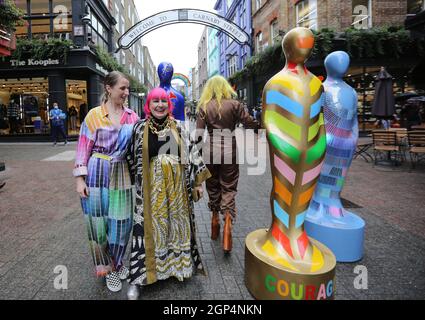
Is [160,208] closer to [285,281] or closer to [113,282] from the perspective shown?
[113,282]

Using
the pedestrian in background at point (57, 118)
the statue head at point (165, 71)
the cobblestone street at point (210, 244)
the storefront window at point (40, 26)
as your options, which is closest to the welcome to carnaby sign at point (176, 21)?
the cobblestone street at point (210, 244)

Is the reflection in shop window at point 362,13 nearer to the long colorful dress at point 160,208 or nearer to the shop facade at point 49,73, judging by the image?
the shop facade at point 49,73

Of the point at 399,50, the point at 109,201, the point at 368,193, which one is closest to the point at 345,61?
the point at 109,201

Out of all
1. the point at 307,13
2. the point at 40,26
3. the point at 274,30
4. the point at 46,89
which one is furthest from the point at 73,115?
the point at 307,13

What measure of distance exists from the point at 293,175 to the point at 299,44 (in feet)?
3.36

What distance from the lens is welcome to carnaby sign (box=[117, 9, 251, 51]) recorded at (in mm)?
9602

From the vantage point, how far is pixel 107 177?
2.57 m

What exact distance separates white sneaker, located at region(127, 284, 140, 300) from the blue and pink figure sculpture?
1836 mm

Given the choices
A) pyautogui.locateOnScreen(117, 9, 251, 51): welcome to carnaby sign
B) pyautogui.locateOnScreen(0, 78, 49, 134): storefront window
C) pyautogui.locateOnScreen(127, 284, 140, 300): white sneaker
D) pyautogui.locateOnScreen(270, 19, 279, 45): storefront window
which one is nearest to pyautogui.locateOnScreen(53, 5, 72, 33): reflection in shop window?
pyautogui.locateOnScreen(0, 78, 49, 134): storefront window

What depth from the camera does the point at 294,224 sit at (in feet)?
8.41

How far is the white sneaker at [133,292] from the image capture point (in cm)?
254

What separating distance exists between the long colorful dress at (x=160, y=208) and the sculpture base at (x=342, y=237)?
1.40 meters

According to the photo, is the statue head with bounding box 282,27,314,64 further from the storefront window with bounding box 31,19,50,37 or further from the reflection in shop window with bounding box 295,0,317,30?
the storefront window with bounding box 31,19,50,37

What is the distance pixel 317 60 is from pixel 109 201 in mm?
13753
